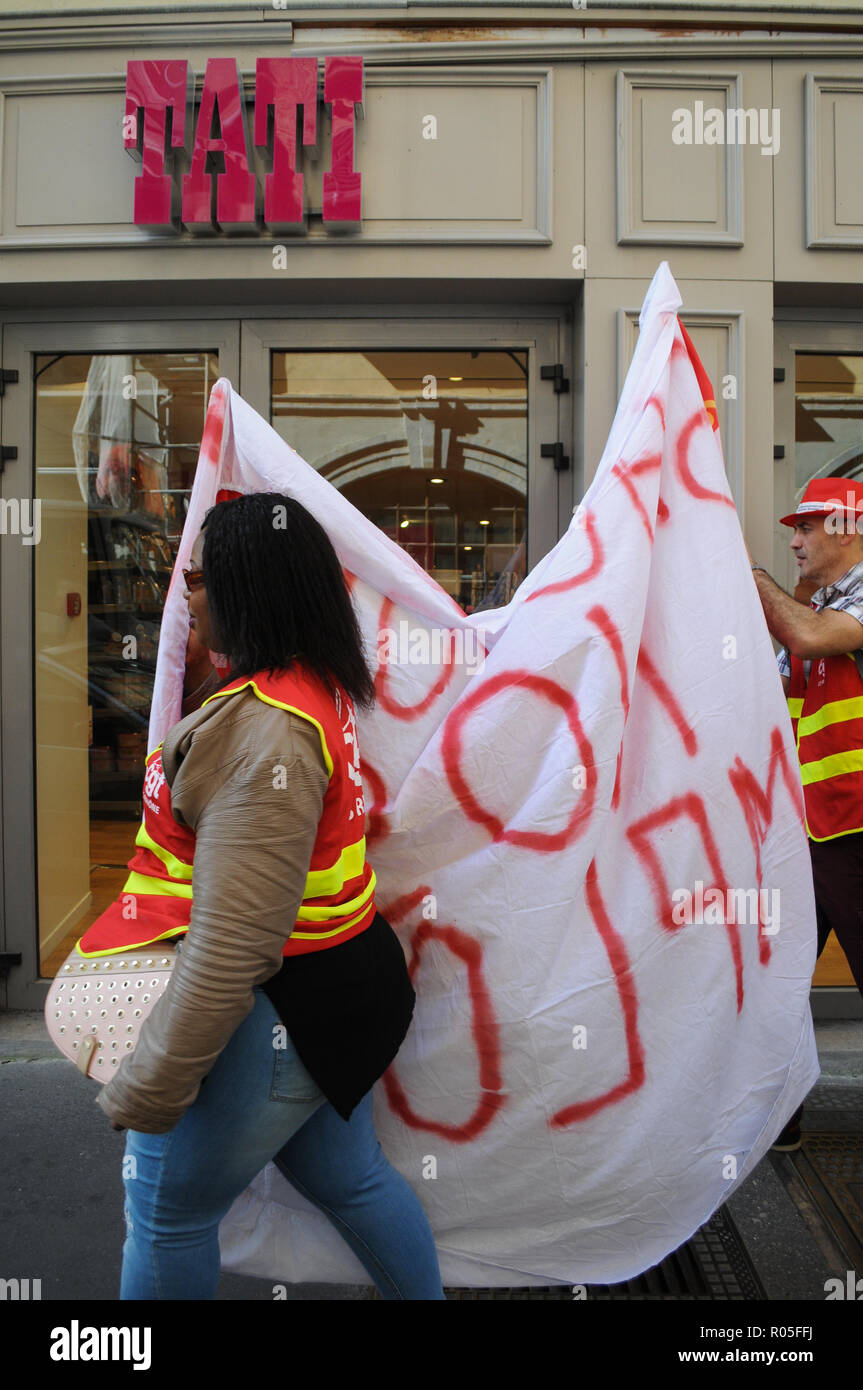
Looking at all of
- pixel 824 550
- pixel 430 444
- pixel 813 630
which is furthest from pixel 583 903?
pixel 430 444

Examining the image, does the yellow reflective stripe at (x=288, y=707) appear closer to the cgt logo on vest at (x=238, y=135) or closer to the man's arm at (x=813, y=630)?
the man's arm at (x=813, y=630)

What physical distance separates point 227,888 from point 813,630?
1.88 meters

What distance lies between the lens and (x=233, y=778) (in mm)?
1521

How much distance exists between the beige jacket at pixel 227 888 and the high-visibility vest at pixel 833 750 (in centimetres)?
181

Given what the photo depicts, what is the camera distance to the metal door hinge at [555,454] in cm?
410

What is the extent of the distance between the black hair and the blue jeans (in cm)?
55

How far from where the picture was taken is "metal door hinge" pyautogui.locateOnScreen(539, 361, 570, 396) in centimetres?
408

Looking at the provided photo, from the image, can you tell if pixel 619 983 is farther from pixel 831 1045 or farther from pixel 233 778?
pixel 831 1045

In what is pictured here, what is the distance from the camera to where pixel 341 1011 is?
166cm

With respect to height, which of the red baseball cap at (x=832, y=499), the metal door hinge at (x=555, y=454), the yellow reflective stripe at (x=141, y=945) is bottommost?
the yellow reflective stripe at (x=141, y=945)

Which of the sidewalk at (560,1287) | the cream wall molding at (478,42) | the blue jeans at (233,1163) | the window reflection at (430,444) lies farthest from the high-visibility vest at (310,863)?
A: the cream wall molding at (478,42)

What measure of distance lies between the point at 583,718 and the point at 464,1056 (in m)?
0.69

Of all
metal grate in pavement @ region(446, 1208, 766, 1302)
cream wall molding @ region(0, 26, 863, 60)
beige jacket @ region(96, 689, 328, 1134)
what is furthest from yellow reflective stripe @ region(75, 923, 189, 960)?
cream wall molding @ region(0, 26, 863, 60)

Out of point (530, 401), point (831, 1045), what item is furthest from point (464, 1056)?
point (530, 401)
